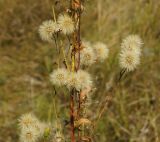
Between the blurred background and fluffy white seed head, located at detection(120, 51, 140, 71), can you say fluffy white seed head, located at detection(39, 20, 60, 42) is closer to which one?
fluffy white seed head, located at detection(120, 51, 140, 71)

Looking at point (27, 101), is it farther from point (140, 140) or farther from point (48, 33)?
point (48, 33)

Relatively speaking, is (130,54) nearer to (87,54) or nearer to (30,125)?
(87,54)

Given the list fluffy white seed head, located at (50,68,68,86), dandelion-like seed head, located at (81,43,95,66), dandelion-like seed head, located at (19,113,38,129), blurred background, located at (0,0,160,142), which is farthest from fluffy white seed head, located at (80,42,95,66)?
blurred background, located at (0,0,160,142)

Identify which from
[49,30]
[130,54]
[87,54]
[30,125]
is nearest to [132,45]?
[130,54]

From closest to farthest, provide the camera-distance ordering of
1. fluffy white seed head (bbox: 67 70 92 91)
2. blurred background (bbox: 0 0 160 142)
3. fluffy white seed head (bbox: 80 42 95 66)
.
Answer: fluffy white seed head (bbox: 67 70 92 91) → fluffy white seed head (bbox: 80 42 95 66) → blurred background (bbox: 0 0 160 142)

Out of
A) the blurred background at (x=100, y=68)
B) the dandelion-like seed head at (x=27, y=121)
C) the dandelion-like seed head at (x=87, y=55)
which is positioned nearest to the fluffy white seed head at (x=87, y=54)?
the dandelion-like seed head at (x=87, y=55)

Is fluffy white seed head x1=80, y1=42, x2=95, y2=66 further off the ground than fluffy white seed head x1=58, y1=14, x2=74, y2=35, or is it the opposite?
fluffy white seed head x1=58, y1=14, x2=74, y2=35
